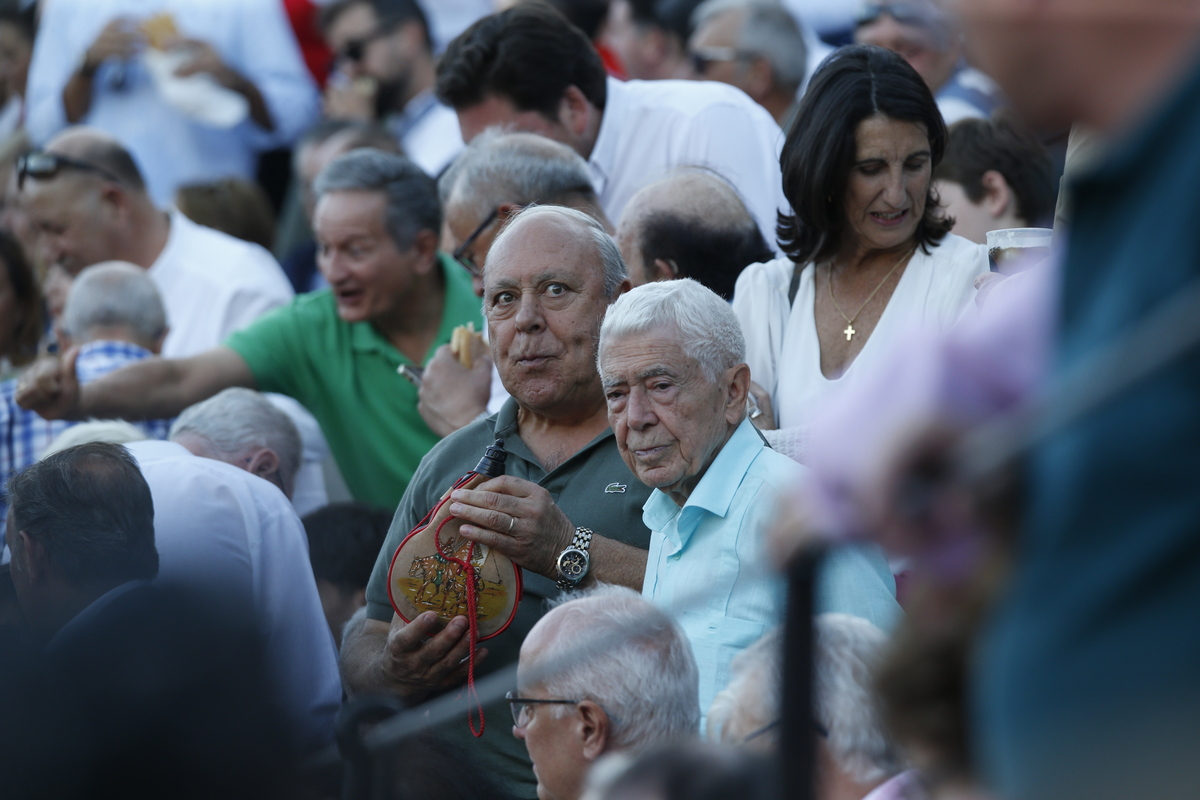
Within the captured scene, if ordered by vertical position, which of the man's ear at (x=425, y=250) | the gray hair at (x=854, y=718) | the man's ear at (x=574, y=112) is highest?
the man's ear at (x=574, y=112)

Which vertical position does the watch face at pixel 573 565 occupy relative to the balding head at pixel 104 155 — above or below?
below

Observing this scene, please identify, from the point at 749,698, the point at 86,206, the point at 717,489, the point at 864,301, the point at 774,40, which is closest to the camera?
the point at 749,698

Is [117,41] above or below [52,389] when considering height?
above

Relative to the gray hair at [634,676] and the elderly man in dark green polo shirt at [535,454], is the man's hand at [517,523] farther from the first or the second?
the gray hair at [634,676]

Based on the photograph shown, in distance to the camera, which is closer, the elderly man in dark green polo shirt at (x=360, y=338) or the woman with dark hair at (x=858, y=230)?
the woman with dark hair at (x=858, y=230)

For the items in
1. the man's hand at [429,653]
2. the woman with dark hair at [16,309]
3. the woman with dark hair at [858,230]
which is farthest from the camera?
the woman with dark hair at [16,309]

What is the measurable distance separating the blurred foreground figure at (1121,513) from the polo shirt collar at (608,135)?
13.1ft

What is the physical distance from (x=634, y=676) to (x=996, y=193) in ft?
8.83

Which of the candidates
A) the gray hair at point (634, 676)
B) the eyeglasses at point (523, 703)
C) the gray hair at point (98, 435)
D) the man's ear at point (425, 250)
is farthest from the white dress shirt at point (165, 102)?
the gray hair at point (634, 676)

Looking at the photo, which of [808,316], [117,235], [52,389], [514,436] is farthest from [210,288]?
[808,316]

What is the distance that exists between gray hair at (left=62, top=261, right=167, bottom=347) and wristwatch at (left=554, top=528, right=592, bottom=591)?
103 inches

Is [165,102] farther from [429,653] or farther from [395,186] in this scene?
[429,653]

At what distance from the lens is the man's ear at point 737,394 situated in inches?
126

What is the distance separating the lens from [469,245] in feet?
14.4
